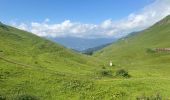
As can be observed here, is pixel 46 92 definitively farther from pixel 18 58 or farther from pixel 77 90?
pixel 18 58

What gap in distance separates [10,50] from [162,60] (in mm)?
87252

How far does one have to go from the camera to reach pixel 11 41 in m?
130

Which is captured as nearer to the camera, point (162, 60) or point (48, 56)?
point (48, 56)

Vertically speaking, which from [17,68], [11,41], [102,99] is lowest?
[102,99]

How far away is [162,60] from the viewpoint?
177 m

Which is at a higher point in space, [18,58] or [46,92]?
[18,58]

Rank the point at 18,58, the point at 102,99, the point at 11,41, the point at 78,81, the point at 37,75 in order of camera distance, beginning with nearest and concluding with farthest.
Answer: the point at 102,99 → the point at 78,81 → the point at 37,75 → the point at 18,58 → the point at 11,41

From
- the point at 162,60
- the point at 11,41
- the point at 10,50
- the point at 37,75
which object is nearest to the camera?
the point at 37,75

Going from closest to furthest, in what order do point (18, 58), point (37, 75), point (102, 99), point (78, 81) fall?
point (102, 99) → point (78, 81) → point (37, 75) → point (18, 58)

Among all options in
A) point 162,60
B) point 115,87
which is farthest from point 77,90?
point 162,60

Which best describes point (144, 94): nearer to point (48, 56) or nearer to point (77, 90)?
point (77, 90)

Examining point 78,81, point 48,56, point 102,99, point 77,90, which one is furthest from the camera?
point 48,56

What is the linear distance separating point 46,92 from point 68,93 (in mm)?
3804

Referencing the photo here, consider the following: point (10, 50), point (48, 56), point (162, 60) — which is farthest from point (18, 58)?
point (162, 60)
